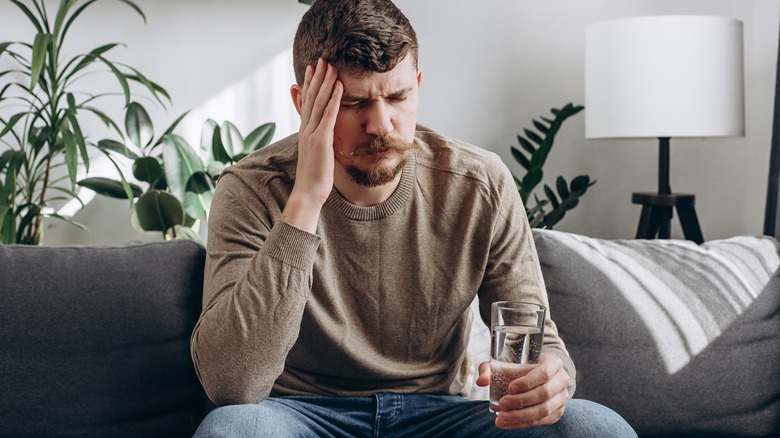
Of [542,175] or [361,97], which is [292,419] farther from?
[542,175]

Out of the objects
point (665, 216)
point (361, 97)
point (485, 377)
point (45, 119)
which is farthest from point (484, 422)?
point (45, 119)

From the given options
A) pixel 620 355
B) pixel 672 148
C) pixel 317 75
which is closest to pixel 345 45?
pixel 317 75

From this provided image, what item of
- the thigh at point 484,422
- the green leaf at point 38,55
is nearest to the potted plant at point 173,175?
the green leaf at point 38,55

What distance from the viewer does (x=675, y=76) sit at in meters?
2.18

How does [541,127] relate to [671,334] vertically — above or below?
above

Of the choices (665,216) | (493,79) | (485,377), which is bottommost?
(485,377)

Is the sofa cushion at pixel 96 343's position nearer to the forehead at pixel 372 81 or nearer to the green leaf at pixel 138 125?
the forehead at pixel 372 81

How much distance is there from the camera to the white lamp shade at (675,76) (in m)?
2.19

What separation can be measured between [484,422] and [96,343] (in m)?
0.77

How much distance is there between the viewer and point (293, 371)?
1455 millimetres

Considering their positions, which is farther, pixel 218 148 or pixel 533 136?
pixel 533 136

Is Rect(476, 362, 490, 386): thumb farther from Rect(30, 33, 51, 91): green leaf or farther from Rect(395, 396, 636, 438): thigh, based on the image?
Rect(30, 33, 51, 91): green leaf

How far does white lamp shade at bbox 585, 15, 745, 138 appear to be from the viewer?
86.0 inches

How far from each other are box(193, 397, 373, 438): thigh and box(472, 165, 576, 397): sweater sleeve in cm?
30
